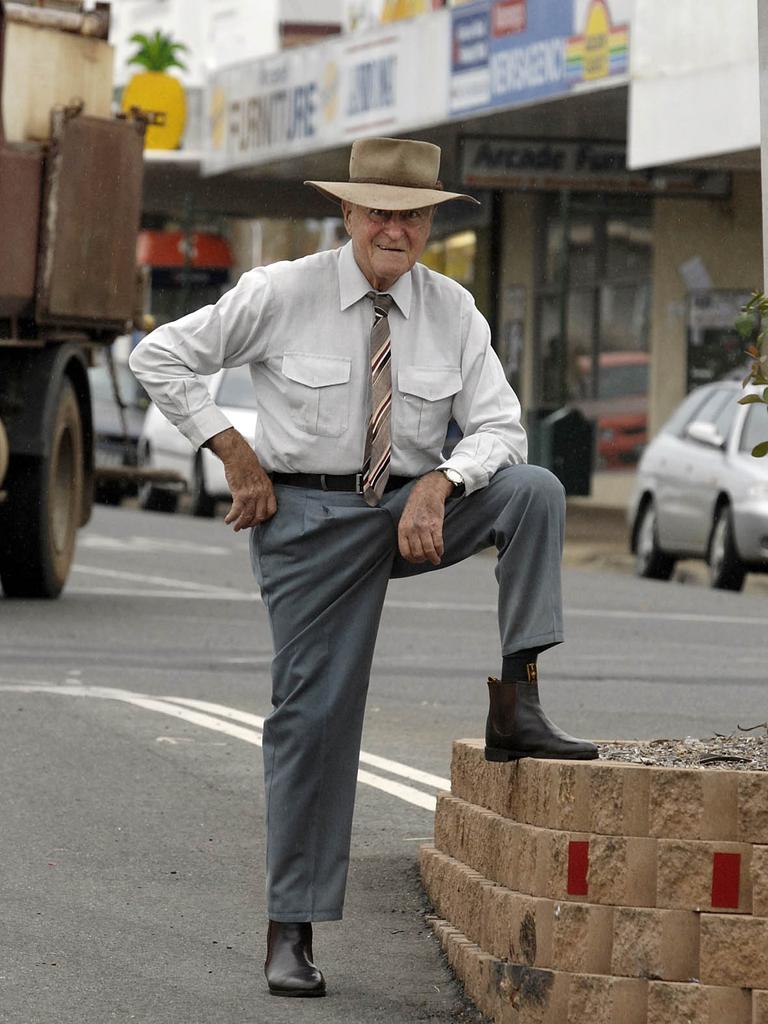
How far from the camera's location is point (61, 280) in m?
14.6

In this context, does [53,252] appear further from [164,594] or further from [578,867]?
[578,867]

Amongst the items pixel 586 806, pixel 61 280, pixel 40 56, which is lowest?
pixel 586 806

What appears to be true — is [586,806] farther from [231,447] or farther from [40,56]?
[40,56]

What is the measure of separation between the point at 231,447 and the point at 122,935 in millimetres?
1380

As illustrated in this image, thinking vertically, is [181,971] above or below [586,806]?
below

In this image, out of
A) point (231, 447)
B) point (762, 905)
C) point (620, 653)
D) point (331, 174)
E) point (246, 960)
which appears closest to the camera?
point (762, 905)

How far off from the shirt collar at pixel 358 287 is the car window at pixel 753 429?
1319cm

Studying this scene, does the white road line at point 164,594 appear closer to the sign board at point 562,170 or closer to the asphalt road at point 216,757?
the asphalt road at point 216,757

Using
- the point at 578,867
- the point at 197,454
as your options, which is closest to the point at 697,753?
the point at 578,867

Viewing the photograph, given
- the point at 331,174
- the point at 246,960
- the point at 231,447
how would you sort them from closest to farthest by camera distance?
the point at 231,447 → the point at 246,960 → the point at 331,174

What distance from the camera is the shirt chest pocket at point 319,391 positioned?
5871 millimetres

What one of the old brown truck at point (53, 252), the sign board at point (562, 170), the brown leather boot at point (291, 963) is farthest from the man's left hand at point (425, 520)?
the sign board at point (562, 170)

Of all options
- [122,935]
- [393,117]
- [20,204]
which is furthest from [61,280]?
[393,117]

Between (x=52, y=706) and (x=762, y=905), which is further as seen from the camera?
(x=52, y=706)
